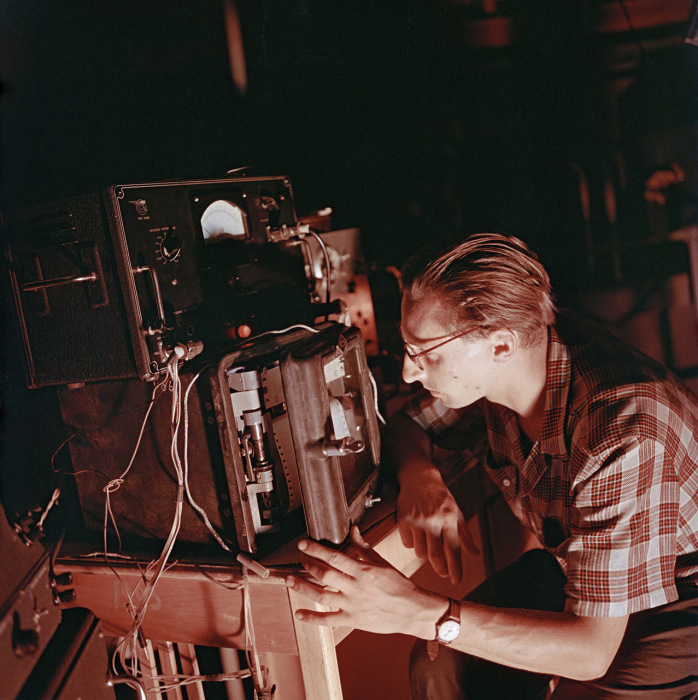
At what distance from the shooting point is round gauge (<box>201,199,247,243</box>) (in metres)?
1.37

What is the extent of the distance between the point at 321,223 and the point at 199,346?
33.7 inches

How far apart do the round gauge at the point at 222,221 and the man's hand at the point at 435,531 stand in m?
0.73

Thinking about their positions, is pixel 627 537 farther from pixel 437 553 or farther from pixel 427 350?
pixel 427 350

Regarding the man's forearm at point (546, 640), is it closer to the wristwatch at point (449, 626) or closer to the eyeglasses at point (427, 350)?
the wristwatch at point (449, 626)

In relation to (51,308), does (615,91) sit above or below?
above

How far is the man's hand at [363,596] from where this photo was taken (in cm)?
→ 112

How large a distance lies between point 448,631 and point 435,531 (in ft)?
0.81

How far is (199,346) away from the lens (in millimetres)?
1221

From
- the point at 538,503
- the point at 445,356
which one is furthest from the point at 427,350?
the point at 538,503

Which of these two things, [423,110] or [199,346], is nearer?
[199,346]

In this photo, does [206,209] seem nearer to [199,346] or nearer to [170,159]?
[199,346]

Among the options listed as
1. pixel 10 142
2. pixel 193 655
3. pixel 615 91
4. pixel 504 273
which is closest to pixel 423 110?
pixel 615 91

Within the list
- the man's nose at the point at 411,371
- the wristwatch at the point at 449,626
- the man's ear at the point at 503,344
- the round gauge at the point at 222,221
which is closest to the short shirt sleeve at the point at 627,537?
the wristwatch at the point at 449,626

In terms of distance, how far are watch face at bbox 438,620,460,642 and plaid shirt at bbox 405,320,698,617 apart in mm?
228
